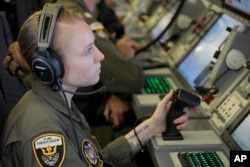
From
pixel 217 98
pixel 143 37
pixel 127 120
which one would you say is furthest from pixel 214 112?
pixel 143 37

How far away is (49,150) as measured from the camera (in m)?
1.05

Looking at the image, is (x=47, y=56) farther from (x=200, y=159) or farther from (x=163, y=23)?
(x=163, y=23)

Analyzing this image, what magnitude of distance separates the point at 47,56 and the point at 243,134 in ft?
2.71

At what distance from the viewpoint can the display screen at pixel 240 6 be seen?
179cm

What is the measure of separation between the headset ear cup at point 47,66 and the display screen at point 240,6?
104cm

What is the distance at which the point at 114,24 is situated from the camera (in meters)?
3.39

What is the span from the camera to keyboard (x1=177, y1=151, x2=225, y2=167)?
136 centimetres

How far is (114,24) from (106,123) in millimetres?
1362

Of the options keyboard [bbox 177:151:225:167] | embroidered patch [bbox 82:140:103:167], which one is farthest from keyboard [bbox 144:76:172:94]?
embroidered patch [bbox 82:140:103:167]

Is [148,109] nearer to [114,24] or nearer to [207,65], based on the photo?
[207,65]

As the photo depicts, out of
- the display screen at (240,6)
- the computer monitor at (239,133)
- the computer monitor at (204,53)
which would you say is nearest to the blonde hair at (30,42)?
the computer monitor at (239,133)

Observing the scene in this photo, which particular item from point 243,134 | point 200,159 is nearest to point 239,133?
point 243,134

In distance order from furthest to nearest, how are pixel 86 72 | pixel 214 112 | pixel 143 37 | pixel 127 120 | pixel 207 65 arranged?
pixel 143 37, pixel 127 120, pixel 207 65, pixel 214 112, pixel 86 72

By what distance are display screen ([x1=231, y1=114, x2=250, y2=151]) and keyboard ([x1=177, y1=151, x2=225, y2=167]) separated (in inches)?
4.3
